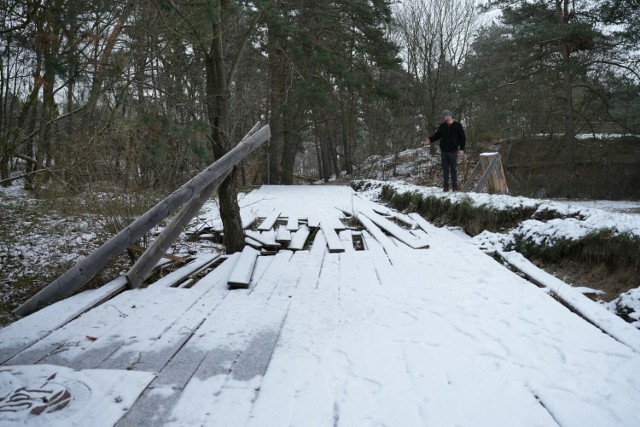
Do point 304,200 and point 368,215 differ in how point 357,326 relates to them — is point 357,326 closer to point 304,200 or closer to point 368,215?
point 368,215

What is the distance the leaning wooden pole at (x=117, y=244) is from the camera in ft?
9.89

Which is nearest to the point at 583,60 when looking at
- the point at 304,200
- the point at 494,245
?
the point at 304,200

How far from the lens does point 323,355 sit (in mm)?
2229

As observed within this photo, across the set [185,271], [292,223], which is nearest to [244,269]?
[185,271]

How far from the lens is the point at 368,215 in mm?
7246

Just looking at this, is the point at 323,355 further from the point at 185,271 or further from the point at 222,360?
the point at 185,271

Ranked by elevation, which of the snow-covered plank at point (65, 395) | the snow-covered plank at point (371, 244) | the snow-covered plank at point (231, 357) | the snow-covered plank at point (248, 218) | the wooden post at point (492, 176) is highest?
the wooden post at point (492, 176)

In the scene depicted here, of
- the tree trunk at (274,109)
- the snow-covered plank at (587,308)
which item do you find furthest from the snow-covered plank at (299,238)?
the tree trunk at (274,109)

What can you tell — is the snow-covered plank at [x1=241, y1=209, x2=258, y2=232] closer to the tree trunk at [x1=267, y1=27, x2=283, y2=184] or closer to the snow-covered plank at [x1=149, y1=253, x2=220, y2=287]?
the snow-covered plank at [x1=149, y1=253, x2=220, y2=287]

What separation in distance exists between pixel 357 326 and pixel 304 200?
762 cm

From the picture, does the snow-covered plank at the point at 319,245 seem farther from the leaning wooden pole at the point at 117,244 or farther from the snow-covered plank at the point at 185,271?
the leaning wooden pole at the point at 117,244

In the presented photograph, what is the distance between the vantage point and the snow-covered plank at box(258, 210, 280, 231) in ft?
19.9

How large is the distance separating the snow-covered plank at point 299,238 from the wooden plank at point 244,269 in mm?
523

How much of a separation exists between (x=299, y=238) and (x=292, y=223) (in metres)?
1.16
